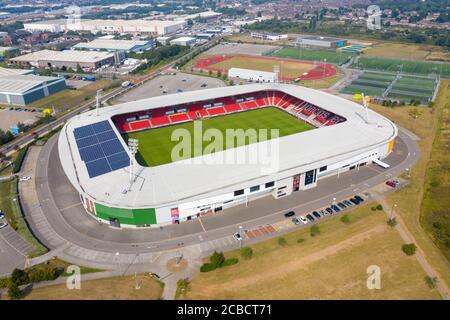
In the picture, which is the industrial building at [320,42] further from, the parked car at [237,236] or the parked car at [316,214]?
the parked car at [237,236]

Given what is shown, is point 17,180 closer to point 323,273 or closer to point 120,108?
point 120,108

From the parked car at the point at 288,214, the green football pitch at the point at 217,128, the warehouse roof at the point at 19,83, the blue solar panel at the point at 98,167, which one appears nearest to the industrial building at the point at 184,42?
the warehouse roof at the point at 19,83

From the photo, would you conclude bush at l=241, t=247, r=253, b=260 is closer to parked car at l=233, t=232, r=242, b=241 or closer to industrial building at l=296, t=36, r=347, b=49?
parked car at l=233, t=232, r=242, b=241

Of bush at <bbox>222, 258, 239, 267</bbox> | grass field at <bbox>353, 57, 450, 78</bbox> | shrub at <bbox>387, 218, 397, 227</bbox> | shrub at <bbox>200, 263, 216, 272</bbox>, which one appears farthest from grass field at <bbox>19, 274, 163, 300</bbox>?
grass field at <bbox>353, 57, 450, 78</bbox>

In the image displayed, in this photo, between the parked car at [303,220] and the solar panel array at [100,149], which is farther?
the solar panel array at [100,149]

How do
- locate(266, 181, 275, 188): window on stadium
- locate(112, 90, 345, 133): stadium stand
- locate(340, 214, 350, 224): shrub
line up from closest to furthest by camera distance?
1. locate(340, 214, 350, 224): shrub
2. locate(266, 181, 275, 188): window on stadium
3. locate(112, 90, 345, 133): stadium stand

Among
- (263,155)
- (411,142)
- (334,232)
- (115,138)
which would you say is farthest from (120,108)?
(411,142)
